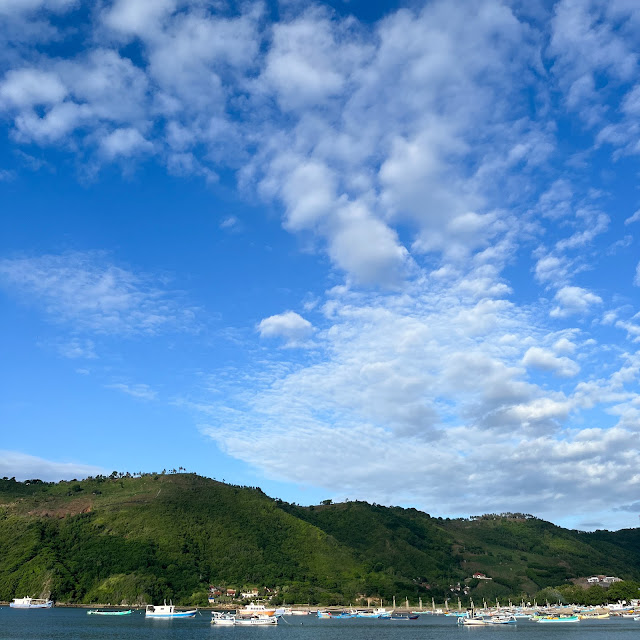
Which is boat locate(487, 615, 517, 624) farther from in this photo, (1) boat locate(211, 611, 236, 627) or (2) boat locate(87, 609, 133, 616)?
(2) boat locate(87, 609, 133, 616)

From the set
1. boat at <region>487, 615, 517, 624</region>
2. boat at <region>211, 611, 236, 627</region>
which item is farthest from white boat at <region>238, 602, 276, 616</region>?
boat at <region>487, 615, 517, 624</region>

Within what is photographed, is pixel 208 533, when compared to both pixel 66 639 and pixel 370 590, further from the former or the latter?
pixel 66 639

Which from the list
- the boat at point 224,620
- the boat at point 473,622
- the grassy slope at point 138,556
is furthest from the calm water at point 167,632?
the grassy slope at point 138,556

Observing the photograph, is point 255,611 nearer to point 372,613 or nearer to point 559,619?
point 372,613

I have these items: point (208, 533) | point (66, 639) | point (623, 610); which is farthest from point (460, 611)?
point (66, 639)

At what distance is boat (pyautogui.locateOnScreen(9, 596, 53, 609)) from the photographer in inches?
Answer: 5881

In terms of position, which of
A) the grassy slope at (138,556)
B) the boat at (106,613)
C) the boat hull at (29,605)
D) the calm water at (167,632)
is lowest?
the calm water at (167,632)

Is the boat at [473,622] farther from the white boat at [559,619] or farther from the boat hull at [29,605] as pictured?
the boat hull at [29,605]

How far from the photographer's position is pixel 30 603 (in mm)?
151125

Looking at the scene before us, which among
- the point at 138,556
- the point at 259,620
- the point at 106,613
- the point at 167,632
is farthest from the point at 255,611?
the point at 167,632

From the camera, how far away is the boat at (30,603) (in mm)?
149375

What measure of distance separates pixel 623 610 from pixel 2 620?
163331 millimetres

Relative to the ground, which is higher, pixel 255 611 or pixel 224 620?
pixel 255 611

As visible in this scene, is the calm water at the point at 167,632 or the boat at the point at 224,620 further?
the boat at the point at 224,620
